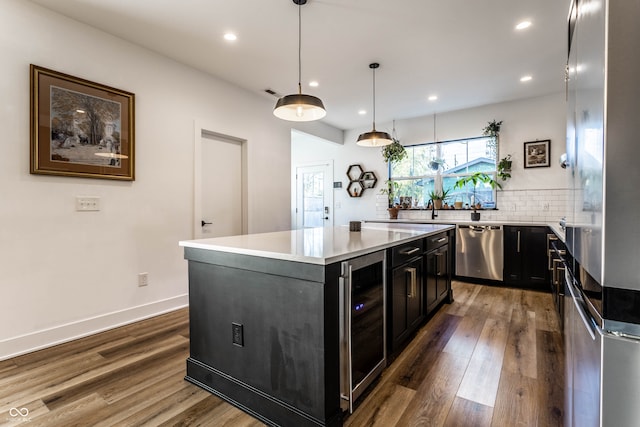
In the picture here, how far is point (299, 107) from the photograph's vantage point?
2422 millimetres

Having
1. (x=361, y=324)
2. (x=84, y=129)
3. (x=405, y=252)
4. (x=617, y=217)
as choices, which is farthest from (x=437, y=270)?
(x=84, y=129)

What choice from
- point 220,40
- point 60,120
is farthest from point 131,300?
point 220,40

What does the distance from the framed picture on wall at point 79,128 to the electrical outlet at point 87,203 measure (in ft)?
0.64

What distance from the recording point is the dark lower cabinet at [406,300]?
2158 millimetres

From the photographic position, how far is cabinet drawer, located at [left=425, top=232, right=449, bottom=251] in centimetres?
278

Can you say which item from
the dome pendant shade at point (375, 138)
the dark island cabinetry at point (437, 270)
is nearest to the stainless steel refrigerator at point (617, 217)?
the dark island cabinetry at point (437, 270)

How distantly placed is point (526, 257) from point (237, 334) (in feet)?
13.2

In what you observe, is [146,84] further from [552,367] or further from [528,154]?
[528,154]

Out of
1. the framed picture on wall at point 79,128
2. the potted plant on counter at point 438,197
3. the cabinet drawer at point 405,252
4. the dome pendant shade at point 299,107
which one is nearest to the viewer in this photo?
the cabinet drawer at point 405,252

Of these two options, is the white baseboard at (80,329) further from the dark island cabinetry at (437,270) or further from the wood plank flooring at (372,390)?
the dark island cabinetry at (437,270)

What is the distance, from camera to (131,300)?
3.07m

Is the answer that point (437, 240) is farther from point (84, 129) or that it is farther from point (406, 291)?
point (84, 129)

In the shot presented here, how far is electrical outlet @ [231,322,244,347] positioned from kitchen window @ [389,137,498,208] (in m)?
4.62

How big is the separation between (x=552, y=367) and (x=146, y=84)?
4.24m
